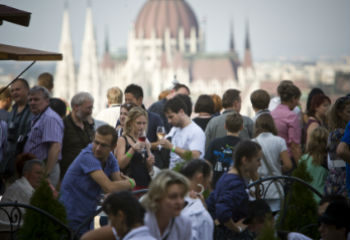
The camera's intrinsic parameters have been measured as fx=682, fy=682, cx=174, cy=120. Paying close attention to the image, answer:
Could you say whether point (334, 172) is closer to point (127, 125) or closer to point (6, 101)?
point (127, 125)

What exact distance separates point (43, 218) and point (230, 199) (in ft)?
3.34

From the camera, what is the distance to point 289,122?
5.99 m

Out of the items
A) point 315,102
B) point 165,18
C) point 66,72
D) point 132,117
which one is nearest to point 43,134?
point 132,117

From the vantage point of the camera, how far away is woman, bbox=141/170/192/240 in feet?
10.1

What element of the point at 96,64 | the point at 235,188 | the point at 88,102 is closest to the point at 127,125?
the point at 88,102

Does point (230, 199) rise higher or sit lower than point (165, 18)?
lower

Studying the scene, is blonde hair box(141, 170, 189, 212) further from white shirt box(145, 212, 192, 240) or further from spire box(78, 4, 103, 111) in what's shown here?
spire box(78, 4, 103, 111)

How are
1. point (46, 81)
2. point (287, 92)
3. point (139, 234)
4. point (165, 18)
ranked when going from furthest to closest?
point (165, 18)
point (46, 81)
point (287, 92)
point (139, 234)

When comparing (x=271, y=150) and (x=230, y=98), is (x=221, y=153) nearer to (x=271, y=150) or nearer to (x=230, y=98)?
(x=271, y=150)

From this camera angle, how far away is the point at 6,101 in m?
6.49

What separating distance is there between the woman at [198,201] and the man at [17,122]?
83.2 inches

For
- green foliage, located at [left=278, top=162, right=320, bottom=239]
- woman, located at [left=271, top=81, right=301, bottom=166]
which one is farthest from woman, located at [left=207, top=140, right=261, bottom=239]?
woman, located at [left=271, top=81, right=301, bottom=166]

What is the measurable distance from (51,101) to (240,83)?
110738mm

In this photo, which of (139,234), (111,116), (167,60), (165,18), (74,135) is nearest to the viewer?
(139,234)
